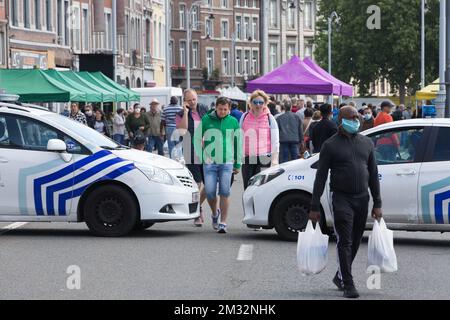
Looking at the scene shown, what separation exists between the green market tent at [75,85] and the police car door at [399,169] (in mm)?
21390

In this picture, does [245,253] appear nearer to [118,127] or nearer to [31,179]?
[31,179]

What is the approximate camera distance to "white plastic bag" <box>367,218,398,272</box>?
1153cm

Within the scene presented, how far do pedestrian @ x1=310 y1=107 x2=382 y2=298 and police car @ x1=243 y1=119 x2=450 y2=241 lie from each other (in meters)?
3.69

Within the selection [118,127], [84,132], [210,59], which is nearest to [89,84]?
[118,127]

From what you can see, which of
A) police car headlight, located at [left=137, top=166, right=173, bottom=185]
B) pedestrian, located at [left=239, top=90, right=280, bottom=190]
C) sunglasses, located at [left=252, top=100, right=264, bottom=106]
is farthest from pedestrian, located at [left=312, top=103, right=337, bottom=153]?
police car headlight, located at [left=137, top=166, right=173, bottom=185]

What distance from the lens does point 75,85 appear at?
3797cm

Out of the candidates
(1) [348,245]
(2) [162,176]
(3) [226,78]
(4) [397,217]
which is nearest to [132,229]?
(2) [162,176]

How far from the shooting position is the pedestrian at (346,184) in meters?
11.4

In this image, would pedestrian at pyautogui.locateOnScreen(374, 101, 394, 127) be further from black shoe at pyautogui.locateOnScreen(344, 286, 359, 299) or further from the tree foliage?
the tree foliage

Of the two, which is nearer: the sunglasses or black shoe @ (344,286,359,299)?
black shoe @ (344,286,359,299)

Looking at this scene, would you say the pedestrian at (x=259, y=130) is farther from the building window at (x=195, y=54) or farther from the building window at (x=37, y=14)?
the building window at (x=195, y=54)

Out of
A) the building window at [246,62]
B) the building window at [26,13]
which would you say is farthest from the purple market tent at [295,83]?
the building window at [246,62]

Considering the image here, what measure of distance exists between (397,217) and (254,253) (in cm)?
172
